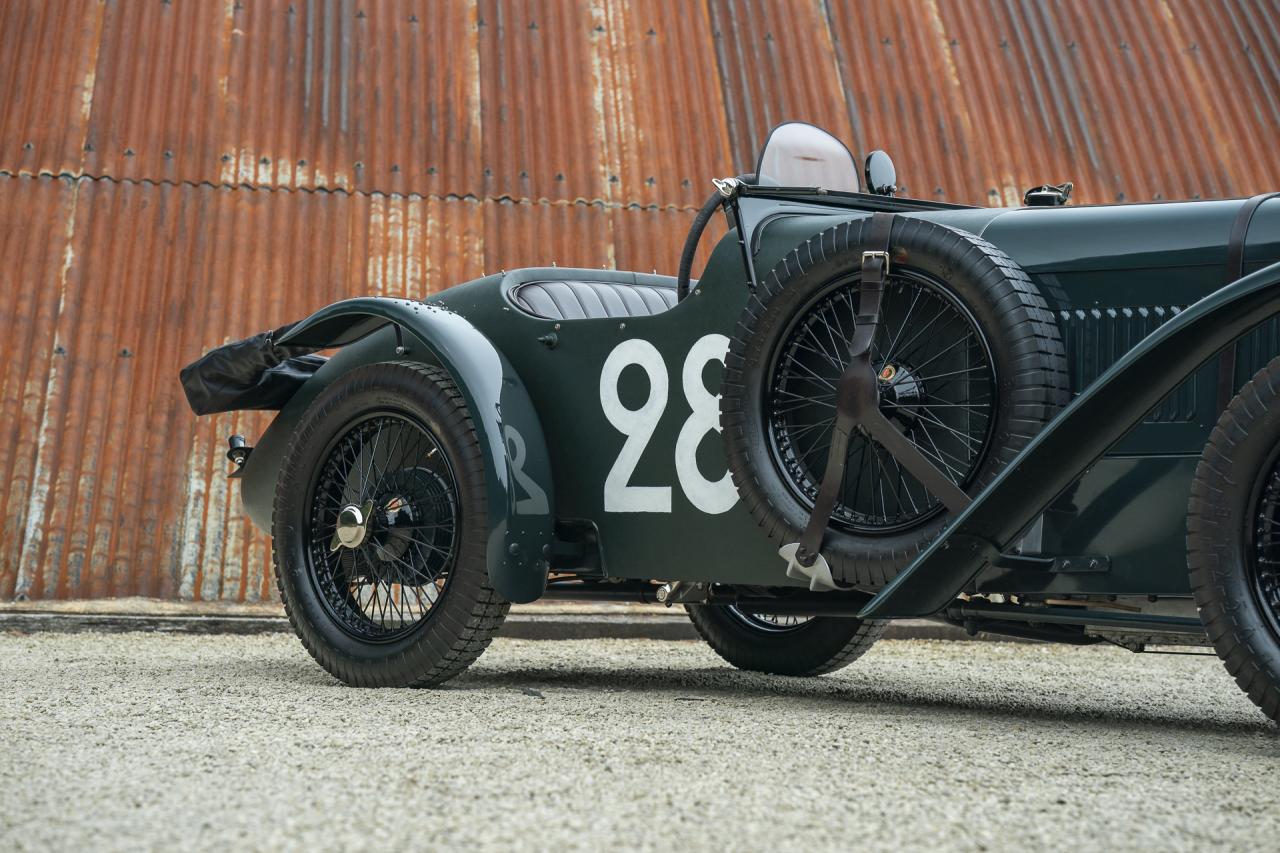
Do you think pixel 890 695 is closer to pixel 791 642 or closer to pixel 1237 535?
pixel 791 642

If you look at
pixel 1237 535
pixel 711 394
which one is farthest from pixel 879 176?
pixel 1237 535

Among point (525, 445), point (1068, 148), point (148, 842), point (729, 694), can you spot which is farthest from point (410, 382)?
point (1068, 148)

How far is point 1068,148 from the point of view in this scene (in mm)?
9422

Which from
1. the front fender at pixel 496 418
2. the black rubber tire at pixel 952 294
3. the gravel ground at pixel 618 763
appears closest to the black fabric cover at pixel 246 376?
the front fender at pixel 496 418

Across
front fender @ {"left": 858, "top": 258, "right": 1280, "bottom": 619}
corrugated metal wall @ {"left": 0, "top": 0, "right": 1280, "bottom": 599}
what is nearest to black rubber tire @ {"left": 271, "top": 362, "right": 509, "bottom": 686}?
front fender @ {"left": 858, "top": 258, "right": 1280, "bottom": 619}

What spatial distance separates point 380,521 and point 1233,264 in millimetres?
2579

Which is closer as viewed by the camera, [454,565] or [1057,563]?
[1057,563]

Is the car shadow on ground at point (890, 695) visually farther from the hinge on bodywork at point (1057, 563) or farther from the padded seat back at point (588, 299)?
the padded seat back at point (588, 299)

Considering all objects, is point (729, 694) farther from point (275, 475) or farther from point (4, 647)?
point (4, 647)

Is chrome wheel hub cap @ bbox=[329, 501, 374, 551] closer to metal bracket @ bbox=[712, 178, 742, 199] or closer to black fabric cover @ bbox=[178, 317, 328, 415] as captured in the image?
black fabric cover @ bbox=[178, 317, 328, 415]

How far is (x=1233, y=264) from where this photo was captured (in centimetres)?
339

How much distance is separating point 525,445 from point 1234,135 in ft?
23.9

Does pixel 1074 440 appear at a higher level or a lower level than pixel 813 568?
higher

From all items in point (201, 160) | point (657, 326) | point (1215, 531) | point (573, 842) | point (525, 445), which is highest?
point (201, 160)
